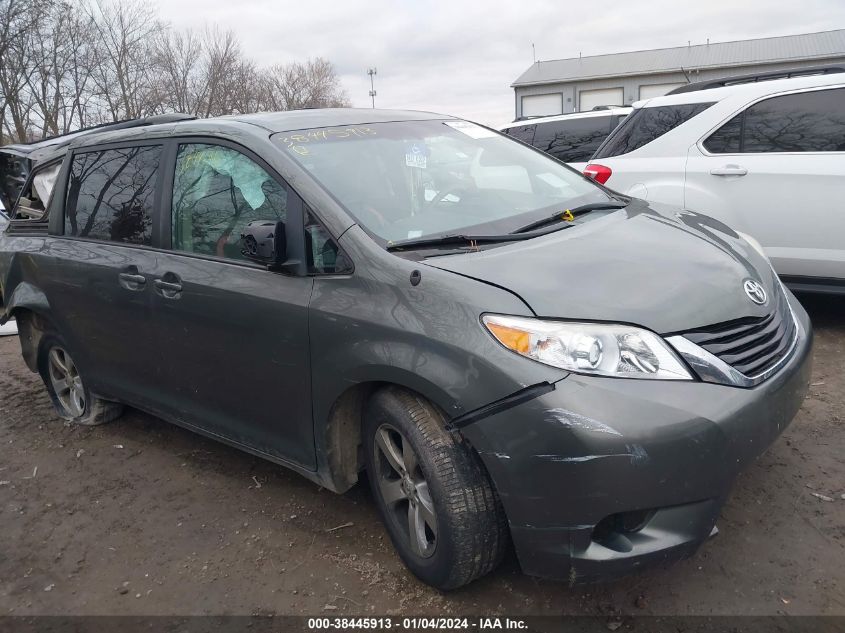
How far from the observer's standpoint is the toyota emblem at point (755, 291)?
250cm

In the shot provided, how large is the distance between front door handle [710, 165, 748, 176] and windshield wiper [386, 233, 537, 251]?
3.11 m

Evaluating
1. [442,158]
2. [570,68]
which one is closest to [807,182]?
[442,158]

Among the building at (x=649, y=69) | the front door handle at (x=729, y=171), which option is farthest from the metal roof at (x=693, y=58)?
the front door handle at (x=729, y=171)

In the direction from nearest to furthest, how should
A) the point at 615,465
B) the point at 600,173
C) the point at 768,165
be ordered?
the point at 615,465 → the point at 768,165 → the point at 600,173

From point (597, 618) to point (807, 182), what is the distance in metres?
3.73

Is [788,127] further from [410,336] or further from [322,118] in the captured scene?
[410,336]

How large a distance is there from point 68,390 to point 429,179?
3.06 metres

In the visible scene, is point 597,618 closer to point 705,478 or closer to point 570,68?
point 705,478

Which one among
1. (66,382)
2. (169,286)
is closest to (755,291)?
(169,286)

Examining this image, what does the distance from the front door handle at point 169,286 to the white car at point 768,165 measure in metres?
3.82

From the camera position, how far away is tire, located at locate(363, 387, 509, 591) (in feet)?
7.47

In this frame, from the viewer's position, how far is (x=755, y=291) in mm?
2539

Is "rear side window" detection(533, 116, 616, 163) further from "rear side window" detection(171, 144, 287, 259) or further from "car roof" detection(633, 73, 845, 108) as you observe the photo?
"rear side window" detection(171, 144, 287, 259)

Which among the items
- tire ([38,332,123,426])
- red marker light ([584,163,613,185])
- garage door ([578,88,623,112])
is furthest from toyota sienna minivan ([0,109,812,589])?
garage door ([578,88,623,112])
